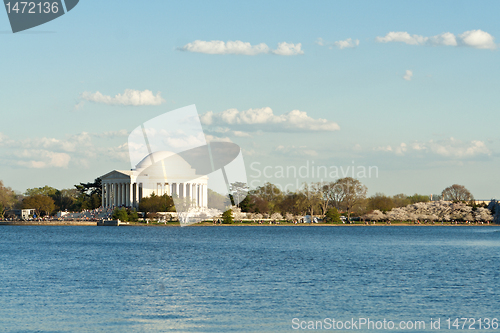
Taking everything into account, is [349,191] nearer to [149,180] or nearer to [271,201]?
[271,201]

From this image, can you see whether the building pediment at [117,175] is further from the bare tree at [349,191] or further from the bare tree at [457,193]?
the bare tree at [457,193]

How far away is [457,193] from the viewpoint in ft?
621

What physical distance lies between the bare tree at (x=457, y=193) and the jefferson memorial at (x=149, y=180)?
255ft

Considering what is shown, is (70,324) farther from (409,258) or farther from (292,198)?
(292,198)

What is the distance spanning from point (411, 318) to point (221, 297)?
9.40 m

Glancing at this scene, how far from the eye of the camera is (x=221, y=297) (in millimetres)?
29891

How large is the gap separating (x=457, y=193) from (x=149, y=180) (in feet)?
308

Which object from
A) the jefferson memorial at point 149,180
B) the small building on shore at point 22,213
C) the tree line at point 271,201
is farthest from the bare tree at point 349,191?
the small building on shore at point 22,213

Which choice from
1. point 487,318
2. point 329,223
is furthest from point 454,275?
point 329,223

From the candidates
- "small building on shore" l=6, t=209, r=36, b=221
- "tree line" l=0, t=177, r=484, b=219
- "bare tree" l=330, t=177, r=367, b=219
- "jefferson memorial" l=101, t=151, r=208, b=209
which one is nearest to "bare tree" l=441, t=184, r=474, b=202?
"tree line" l=0, t=177, r=484, b=219

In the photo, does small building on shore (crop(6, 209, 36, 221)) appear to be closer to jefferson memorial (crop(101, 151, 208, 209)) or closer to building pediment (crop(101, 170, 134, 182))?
jefferson memorial (crop(101, 151, 208, 209))

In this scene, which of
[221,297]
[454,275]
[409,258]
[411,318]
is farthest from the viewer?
[409,258]

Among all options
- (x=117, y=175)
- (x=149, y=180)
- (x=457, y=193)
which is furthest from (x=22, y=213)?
(x=457, y=193)

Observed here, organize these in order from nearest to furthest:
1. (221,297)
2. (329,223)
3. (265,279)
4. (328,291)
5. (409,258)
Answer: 1. (221,297)
2. (328,291)
3. (265,279)
4. (409,258)
5. (329,223)
